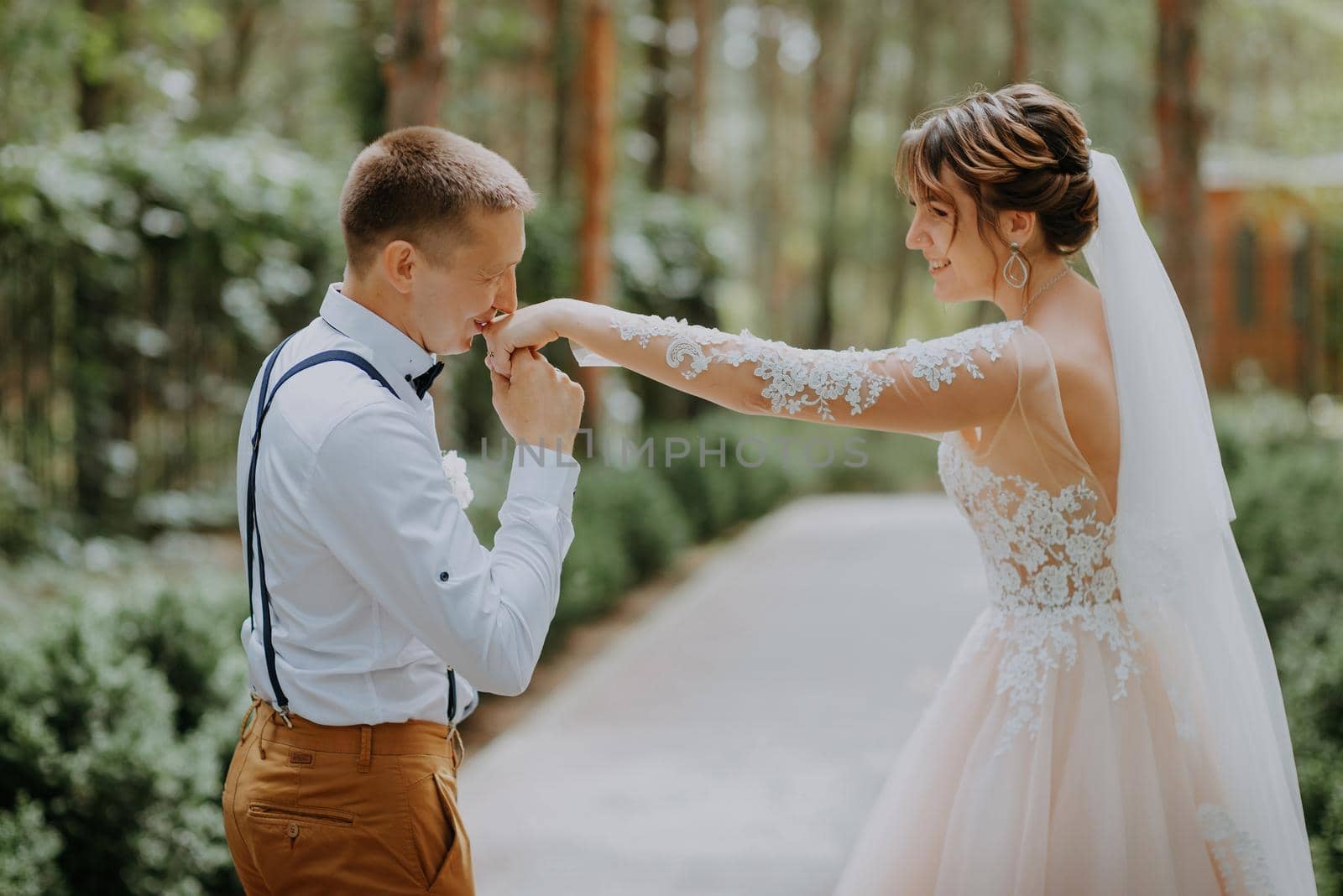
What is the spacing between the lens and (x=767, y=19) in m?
29.0

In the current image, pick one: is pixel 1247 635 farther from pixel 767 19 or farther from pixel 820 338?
pixel 767 19

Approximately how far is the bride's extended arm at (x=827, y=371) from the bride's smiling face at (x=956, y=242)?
0.56 feet

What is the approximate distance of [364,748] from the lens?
2.15 meters

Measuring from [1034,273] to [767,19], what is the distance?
2776 cm

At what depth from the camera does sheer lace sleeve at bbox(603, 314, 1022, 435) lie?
2662 mm

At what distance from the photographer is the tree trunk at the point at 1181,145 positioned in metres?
10.5

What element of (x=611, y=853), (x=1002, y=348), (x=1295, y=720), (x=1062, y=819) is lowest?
(x=611, y=853)

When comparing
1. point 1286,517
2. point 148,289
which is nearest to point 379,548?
point 1286,517

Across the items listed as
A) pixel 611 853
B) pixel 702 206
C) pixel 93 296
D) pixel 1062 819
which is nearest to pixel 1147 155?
pixel 702 206

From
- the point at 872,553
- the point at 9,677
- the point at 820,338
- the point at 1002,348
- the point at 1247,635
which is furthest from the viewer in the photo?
the point at 820,338

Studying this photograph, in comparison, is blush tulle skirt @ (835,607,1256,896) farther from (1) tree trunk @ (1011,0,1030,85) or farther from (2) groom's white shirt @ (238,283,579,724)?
(1) tree trunk @ (1011,0,1030,85)

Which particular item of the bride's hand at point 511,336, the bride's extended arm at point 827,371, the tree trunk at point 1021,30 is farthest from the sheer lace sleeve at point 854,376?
the tree trunk at point 1021,30

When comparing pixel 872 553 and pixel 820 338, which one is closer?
pixel 872 553

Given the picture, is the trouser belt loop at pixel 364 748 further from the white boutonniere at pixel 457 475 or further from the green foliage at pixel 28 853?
the green foliage at pixel 28 853
